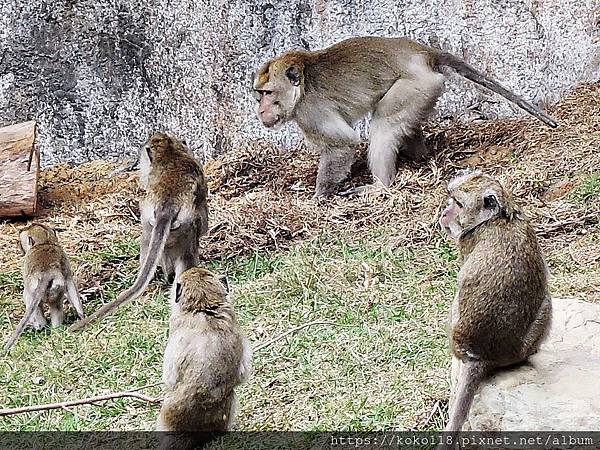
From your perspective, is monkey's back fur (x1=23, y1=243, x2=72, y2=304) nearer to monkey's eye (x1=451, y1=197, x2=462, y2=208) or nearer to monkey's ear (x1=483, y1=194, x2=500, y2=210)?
monkey's eye (x1=451, y1=197, x2=462, y2=208)

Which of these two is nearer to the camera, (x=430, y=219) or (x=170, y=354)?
(x=170, y=354)

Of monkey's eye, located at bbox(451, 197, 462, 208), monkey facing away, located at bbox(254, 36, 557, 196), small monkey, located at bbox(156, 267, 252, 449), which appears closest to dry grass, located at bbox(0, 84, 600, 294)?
monkey facing away, located at bbox(254, 36, 557, 196)

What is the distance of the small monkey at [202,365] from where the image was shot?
499 cm

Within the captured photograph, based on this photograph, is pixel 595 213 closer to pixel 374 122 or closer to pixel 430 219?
pixel 430 219

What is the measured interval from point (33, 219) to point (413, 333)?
213 inches

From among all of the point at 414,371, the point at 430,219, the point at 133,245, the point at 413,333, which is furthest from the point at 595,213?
the point at 133,245

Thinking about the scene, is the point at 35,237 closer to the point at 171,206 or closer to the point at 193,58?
the point at 171,206

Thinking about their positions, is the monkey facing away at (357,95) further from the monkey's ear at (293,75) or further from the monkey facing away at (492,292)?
the monkey facing away at (492,292)

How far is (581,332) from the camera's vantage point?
5195 millimetres

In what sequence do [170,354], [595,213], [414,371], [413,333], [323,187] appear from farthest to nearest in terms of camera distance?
[323,187] < [595,213] < [413,333] < [414,371] < [170,354]

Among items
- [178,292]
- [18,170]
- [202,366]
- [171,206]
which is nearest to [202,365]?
[202,366]

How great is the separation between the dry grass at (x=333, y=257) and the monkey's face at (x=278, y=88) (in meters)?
0.89

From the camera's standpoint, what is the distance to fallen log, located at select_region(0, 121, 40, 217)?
31.6 feet

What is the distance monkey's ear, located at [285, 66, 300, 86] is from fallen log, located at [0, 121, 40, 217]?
2.70m
